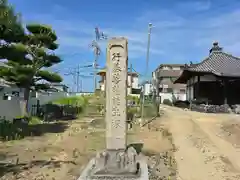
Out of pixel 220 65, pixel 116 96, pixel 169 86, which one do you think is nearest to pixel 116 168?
pixel 116 96

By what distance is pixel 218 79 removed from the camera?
28422mm

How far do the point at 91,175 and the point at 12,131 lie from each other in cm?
1020

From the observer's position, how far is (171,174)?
30.9 feet

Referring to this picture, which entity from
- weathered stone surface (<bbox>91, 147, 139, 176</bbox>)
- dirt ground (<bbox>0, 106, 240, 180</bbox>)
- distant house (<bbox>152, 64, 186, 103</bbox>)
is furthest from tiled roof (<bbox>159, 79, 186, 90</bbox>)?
weathered stone surface (<bbox>91, 147, 139, 176</bbox>)

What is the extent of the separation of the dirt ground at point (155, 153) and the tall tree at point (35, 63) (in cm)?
586

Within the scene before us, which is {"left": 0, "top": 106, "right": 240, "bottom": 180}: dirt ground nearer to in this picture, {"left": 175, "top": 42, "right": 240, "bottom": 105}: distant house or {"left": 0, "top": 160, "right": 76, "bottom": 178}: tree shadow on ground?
{"left": 0, "top": 160, "right": 76, "bottom": 178}: tree shadow on ground

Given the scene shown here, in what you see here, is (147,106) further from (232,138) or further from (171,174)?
(171,174)

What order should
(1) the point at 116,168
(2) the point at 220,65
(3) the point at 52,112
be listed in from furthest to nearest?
(2) the point at 220,65 < (3) the point at 52,112 < (1) the point at 116,168

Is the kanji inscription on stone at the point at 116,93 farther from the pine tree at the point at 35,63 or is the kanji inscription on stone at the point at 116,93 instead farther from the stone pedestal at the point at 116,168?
the pine tree at the point at 35,63

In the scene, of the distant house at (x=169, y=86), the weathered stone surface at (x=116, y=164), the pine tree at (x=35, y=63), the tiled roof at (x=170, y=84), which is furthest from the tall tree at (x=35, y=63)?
the tiled roof at (x=170, y=84)

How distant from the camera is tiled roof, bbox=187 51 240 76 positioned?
2855 cm

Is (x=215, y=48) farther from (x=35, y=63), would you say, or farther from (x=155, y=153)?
(x=155, y=153)

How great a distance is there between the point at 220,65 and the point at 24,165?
23.8 metres

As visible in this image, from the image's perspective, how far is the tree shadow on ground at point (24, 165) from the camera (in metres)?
9.30
